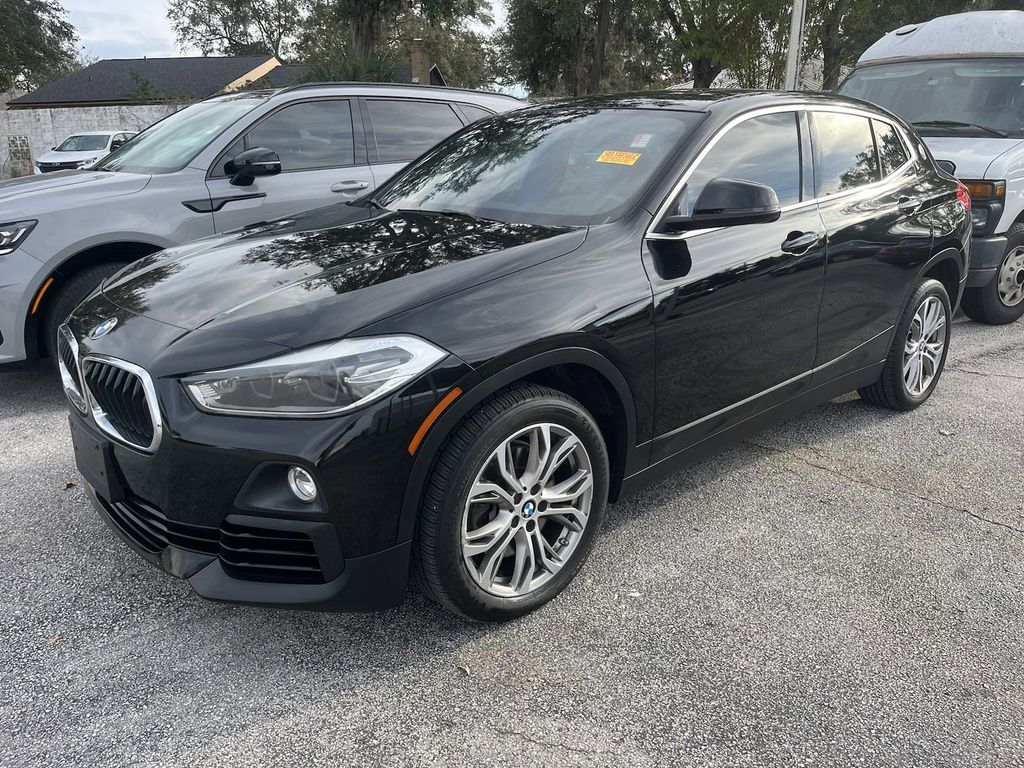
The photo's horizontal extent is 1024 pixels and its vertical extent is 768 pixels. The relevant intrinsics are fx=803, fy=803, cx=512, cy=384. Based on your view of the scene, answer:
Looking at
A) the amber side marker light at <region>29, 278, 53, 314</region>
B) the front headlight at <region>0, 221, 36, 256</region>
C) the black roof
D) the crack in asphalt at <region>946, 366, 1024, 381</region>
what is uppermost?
the black roof

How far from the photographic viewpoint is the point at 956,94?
7094 millimetres

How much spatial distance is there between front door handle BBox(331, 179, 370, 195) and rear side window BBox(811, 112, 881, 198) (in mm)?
3104

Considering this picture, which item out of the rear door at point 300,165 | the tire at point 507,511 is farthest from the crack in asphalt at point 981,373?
the rear door at point 300,165

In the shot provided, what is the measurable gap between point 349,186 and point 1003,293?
5.32 metres

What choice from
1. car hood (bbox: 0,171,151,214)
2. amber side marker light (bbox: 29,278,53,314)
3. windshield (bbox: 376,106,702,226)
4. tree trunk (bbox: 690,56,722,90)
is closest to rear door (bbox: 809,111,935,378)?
windshield (bbox: 376,106,702,226)

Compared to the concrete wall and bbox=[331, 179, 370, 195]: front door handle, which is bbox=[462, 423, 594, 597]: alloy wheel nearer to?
bbox=[331, 179, 370, 195]: front door handle

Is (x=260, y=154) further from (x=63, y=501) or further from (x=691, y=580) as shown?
(x=691, y=580)

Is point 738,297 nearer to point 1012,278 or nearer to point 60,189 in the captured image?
point 60,189

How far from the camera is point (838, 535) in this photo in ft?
10.8

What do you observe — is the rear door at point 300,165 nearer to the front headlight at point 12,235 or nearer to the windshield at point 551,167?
the front headlight at point 12,235

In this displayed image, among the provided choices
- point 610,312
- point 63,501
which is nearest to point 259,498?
point 610,312

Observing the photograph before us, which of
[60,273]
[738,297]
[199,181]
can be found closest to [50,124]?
[199,181]

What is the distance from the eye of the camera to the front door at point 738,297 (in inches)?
116

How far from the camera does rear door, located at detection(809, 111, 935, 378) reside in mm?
3678
